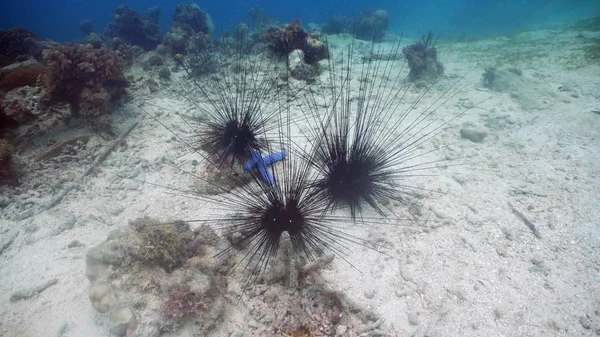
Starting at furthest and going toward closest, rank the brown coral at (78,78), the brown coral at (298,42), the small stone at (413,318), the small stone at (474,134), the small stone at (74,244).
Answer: the brown coral at (298,42), the small stone at (474,134), the brown coral at (78,78), the small stone at (74,244), the small stone at (413,318)

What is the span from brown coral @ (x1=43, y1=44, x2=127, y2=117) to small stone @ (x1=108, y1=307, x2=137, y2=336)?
441 cm

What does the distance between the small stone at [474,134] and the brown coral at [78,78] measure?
725 centimetres

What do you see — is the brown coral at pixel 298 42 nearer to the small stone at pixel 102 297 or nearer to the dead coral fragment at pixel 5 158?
the dead coral fragment at pixel 5 158

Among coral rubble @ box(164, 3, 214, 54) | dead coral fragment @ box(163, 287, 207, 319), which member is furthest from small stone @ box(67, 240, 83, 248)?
coral rubble @ box(164, 3, 214, 54)

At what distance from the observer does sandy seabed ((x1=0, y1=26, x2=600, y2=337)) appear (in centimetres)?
290

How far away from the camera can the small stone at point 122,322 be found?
2.74 meters

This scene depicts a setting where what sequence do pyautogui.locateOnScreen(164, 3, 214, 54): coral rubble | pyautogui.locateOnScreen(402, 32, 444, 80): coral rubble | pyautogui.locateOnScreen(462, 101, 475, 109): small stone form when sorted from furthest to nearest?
pyautogui.locateOnScreen(164, 3, 214, 54): coral rubble < pyautogui.locateOnScreen(402, 32, 444, 80): coral rubble < pyautogui.locateOnScreen(462, 101, 475, 109): small stone

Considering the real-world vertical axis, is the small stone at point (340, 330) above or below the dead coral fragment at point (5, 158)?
below

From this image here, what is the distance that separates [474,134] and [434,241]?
3.32 metres

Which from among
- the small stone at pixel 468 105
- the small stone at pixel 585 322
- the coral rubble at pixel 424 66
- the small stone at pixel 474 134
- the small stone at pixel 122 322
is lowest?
the small stone at pixel 122 322

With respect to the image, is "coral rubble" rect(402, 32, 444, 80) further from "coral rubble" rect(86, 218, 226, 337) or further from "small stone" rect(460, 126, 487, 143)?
"coral rubble" rect(86, 218, 226, 337)

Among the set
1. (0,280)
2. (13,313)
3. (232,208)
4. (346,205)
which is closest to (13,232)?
(0,280)

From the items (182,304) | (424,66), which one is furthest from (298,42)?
(182,304)

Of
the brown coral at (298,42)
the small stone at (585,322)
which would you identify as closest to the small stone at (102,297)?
the small stone at (585,322)
